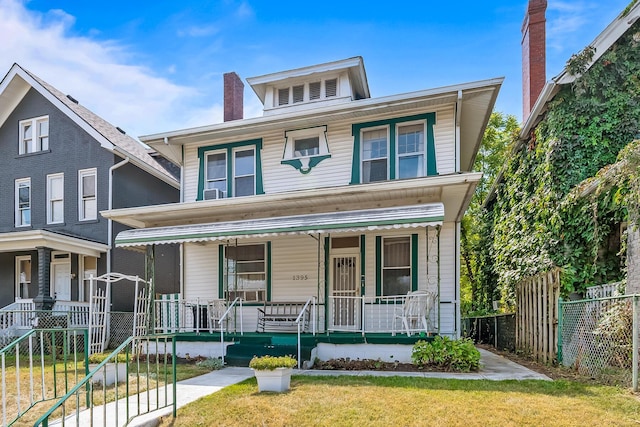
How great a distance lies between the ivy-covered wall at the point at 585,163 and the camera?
30.0 feet

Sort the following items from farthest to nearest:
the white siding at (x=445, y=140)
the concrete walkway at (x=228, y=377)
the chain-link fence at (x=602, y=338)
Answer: the white siding at (x=445, y=140) → the chain-link fence at (x=602, y=338) → the concrete walkway at (x=228, y=377)

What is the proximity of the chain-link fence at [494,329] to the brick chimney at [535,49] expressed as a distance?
22.5 feet

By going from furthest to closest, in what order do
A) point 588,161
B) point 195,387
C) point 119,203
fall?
1. point 119,203
2. point 588,161
3. point 195,387

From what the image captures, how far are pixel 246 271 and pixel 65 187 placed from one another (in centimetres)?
892

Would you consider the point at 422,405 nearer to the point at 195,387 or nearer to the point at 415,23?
the point at 195,387

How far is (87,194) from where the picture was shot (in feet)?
52.0

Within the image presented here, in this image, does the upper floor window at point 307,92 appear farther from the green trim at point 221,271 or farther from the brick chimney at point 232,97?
the green trim at point 221,271

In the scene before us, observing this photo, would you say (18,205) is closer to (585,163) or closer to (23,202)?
(23,202)

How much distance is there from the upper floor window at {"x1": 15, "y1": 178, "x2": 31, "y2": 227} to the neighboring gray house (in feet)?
0.13

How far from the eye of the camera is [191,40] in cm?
1145

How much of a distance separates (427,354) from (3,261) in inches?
646

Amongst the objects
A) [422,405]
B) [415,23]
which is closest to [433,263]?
[422,405]

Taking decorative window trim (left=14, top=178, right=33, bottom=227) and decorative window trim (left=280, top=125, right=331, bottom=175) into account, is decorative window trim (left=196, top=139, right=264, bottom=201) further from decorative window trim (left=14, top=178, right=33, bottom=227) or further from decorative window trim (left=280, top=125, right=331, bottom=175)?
decorative window trim (left=14, top=178, right=33, bottom=227)

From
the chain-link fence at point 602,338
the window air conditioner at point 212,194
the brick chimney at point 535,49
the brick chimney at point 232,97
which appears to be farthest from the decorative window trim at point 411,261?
the brick chimney at point 232,97
